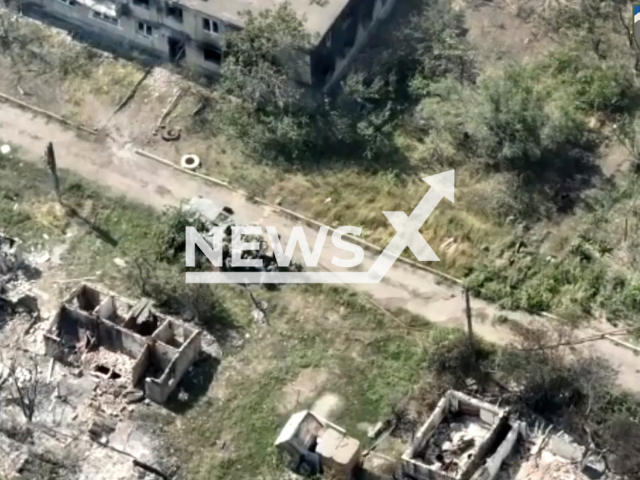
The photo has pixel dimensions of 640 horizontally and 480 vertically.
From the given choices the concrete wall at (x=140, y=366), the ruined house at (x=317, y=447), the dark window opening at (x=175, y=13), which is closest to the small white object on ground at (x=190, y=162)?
the dark window opening at (x=175, y=13)

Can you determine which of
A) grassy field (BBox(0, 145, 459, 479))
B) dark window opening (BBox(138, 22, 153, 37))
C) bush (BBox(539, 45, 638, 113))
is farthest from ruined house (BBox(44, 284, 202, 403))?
bush (BBox(539, 45, 638, 113))

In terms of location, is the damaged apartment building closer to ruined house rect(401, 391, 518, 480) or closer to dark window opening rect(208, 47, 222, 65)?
dark window opening rect(208, 47, 222, 65)

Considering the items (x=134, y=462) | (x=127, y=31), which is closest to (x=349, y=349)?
(x=134, y=462)

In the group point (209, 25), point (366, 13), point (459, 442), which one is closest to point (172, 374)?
point (459, 442)

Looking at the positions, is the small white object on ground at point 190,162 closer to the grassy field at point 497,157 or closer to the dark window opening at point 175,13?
the grassy field at point 497,157

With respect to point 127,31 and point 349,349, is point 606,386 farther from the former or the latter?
point 127,31

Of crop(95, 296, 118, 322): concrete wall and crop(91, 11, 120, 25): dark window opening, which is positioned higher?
crop(91, 11, 120, 25): dark window opening
